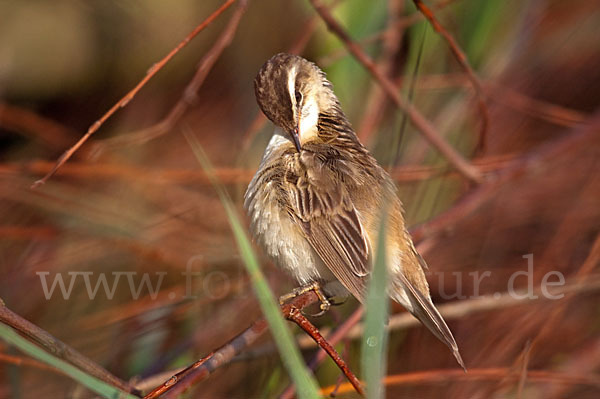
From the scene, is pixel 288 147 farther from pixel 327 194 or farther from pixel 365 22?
pixel 365 22

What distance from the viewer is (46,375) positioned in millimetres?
3873

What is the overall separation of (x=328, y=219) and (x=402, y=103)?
782mm

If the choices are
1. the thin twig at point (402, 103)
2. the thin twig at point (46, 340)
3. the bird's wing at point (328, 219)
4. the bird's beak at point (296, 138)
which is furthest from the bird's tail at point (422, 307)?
the thin twig at point (46, 340)

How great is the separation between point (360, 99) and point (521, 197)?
1.24 m

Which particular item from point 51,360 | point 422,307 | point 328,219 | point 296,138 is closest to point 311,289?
point 328,219

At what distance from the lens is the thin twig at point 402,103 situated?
10.2 feet

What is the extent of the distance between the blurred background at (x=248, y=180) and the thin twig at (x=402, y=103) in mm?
94

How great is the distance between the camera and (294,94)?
3.11 metres

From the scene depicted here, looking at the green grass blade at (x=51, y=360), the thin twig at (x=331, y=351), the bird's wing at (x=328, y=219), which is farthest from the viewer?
the bird's wing at (x=328, y=219)

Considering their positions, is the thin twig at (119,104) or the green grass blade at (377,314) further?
the thin twig at (119,104)

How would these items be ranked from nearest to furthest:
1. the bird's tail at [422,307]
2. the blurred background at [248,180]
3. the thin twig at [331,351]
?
the thin twig at [331,351] < the bird's tail at [422,307] < the blurred background at [248,180]

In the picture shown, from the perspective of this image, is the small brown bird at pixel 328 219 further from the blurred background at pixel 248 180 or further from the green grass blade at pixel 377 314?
the green grass blade at pixel 377 314

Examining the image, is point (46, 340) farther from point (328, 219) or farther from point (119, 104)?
point (328, 219)

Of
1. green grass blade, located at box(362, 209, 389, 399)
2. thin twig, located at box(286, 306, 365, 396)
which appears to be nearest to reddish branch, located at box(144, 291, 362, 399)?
thin twig, located at box(286, 306, 365, 396)
